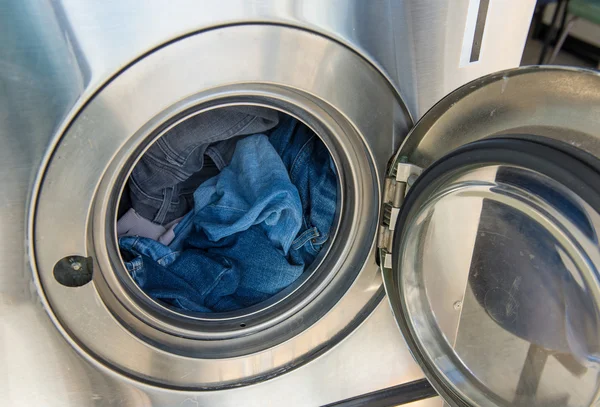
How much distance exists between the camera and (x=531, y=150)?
19.0 inches

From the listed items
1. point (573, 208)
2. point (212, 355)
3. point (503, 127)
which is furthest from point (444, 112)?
point (212, 355)

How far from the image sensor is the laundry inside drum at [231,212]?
764mm

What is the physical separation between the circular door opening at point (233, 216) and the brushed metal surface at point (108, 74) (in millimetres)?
133

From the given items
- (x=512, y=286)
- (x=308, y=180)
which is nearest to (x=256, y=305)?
(x=308, y=180)

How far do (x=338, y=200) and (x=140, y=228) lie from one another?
33cm

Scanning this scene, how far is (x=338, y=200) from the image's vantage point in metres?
0.80

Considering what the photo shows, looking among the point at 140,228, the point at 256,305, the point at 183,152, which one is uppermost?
the point at 183,152

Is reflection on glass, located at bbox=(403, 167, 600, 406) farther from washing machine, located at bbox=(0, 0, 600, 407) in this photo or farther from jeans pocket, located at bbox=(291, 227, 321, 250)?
jeans pocket, located at bbox=(291, 227, 321, 250)

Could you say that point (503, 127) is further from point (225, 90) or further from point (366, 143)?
point (225, 90)

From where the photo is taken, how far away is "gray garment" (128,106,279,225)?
745mm

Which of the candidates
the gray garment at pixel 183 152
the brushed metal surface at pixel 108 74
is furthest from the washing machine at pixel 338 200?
the gray garment at pixel 183 152

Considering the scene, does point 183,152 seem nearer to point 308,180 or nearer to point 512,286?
point 308,180

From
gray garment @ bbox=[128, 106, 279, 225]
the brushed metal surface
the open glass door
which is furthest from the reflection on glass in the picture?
gray garment @ bbox=[128, 106, 279, 225]

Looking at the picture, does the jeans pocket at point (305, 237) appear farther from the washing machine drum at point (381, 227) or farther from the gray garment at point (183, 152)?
the gray garment at point (183, 152)
